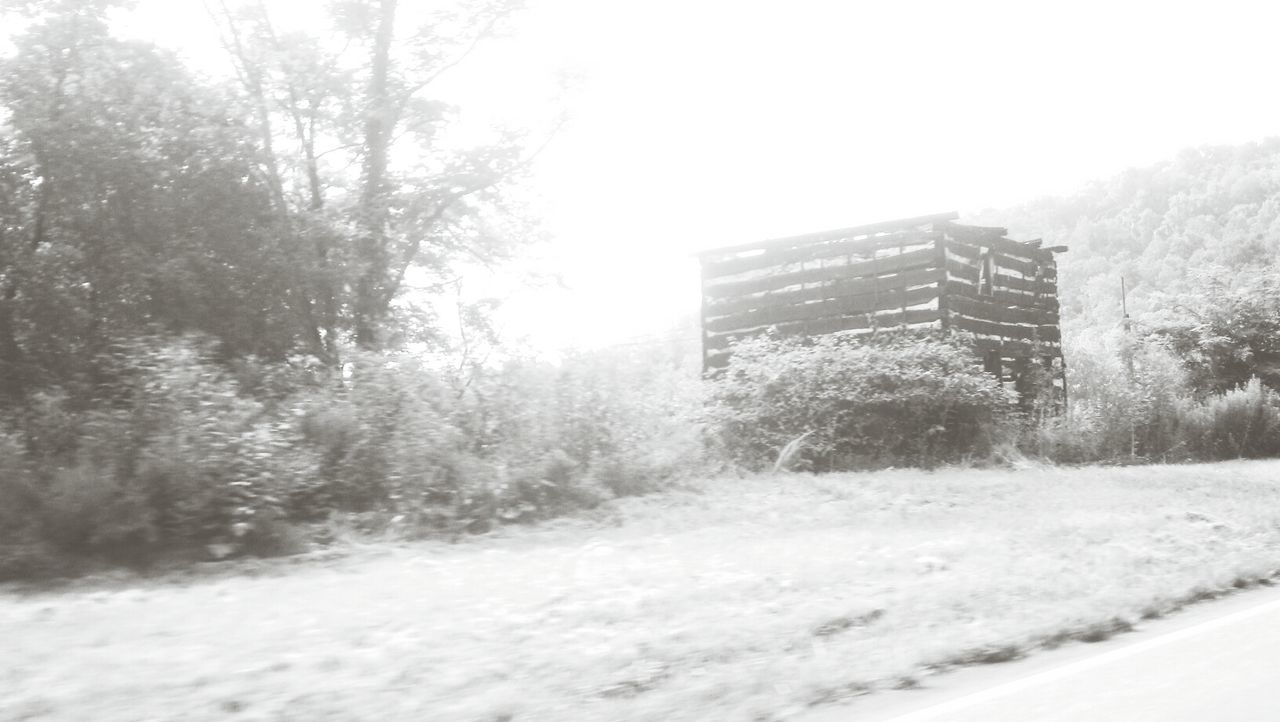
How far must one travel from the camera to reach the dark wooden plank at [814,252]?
23.3 metres

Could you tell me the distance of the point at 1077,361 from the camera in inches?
1195

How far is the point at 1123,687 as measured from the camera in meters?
5.50

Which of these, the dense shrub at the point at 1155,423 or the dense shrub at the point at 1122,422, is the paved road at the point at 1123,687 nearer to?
the dense shrub at the point at 1155,423

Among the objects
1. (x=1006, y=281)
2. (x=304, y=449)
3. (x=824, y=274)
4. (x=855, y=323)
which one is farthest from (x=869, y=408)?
(x=304, y=449)

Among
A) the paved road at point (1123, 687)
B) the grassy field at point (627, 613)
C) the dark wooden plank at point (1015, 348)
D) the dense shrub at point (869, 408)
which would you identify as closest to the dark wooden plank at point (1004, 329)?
the dark wooden plank at point (1015, 348)

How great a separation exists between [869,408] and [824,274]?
4723mm

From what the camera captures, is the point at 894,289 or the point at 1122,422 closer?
the point at 1122,422

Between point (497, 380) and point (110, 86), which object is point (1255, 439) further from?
point (110, 86)

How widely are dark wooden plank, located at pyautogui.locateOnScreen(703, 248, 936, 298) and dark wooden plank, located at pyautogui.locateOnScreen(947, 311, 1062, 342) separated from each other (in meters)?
1.31

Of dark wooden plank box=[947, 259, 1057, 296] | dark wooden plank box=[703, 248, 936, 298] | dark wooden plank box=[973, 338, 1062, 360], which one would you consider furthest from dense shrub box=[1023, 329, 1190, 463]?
dark wooden plank box=[703, 248, 936, 298]

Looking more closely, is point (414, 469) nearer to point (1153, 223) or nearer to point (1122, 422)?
point (1122, 422)

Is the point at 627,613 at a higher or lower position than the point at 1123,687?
higher

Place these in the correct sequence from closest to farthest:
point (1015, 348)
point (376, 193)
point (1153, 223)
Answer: point (376, 193) → point (1015, 348) → point (1153, 223)

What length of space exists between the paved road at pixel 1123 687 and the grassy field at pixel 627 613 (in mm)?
262
